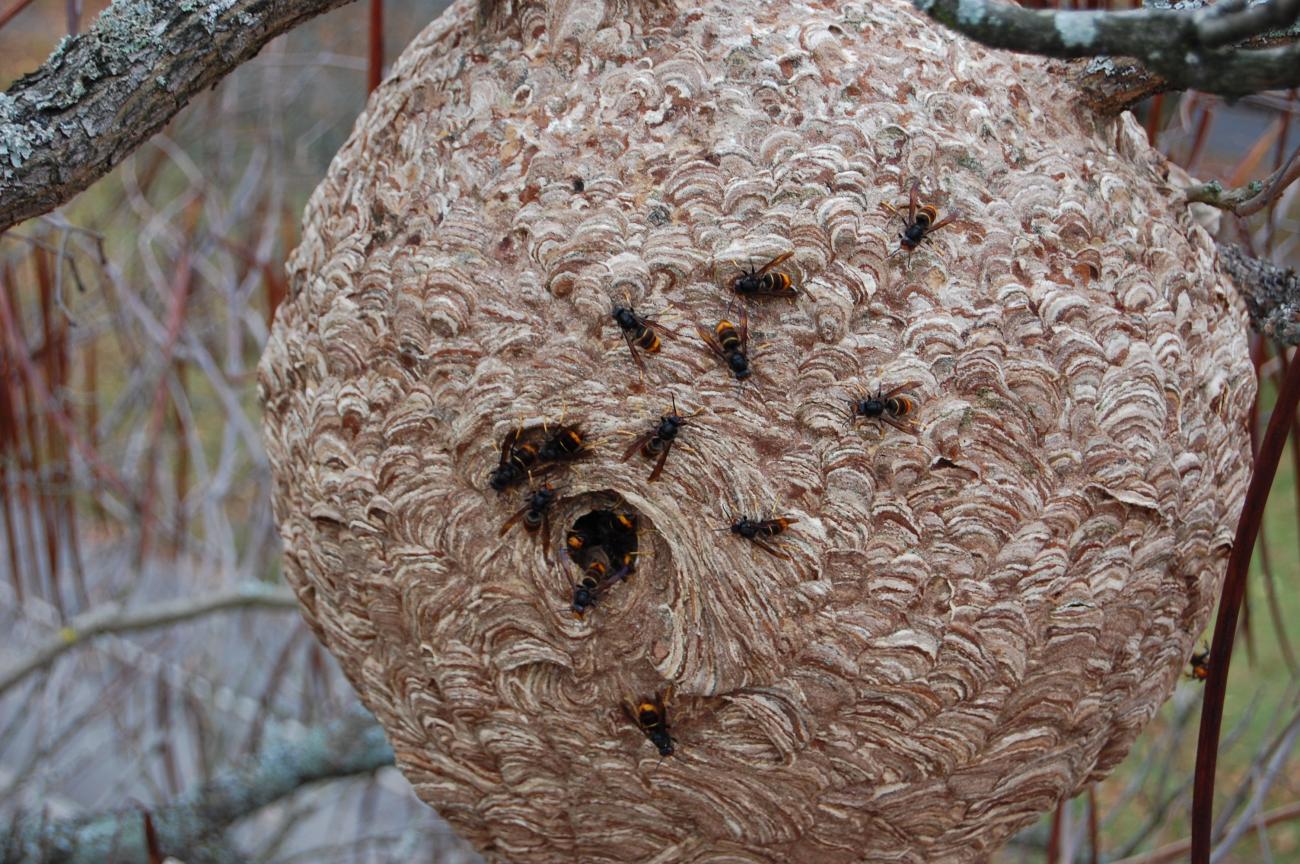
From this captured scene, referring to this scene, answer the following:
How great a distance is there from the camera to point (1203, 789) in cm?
167

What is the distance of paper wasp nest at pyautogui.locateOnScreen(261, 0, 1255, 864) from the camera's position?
1.74 meters

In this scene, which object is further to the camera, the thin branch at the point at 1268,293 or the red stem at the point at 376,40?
the red stem at the point at 376,40

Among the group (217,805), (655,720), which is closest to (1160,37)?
(655,720)

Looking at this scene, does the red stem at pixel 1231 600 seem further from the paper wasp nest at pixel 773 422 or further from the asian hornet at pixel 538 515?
the asian hornet at pixel 538 515

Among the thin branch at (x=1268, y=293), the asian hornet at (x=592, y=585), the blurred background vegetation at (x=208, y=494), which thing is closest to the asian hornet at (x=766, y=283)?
the asian hornet at (x=592, y=585)

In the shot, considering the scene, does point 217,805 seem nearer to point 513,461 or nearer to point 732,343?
point 513,461

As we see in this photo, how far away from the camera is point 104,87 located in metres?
1.61

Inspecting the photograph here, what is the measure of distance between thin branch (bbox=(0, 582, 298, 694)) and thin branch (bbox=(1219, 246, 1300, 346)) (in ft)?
7.58

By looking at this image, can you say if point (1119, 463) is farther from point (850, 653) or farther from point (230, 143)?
point (230, 143)

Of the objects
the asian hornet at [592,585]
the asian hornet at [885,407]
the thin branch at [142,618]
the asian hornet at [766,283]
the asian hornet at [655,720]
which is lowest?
the thin branch at [142,618]

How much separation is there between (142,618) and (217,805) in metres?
0.55

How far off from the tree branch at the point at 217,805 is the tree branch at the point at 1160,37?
2.52 meters

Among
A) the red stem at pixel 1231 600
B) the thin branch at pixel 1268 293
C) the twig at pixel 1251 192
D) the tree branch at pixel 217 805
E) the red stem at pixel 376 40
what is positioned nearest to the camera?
the red stem at pixel 1231 600

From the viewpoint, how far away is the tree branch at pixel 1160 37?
948mm
